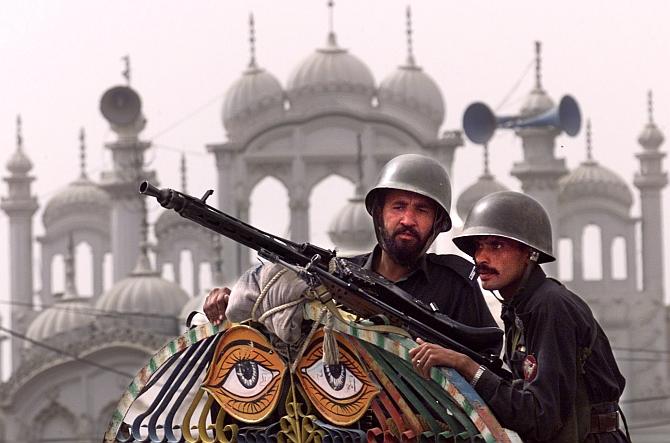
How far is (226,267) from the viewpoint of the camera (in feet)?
277

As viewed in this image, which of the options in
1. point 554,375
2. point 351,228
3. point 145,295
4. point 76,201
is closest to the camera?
point 554,375

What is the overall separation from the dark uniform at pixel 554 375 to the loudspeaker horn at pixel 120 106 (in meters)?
70.7

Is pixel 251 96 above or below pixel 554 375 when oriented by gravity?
above

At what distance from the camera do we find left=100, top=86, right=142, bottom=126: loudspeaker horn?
80625 millimetres

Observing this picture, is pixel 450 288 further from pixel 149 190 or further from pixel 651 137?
pixel 651 137

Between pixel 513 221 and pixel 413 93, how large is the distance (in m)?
76.0

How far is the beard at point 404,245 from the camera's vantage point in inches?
415

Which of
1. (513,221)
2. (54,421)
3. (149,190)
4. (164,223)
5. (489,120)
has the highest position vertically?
(489,120)

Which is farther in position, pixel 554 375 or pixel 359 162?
pixel 359 162

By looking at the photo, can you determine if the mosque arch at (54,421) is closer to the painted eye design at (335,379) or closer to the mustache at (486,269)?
the painted eye design at (335,379)

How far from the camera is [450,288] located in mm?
10742

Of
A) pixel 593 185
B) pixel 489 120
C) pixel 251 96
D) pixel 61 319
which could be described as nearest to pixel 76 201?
pixel 251 96

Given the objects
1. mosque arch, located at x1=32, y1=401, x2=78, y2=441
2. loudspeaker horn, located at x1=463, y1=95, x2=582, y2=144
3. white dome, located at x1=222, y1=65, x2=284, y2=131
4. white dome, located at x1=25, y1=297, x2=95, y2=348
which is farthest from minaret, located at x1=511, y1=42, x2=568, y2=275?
mosque arch, located at x1=32, y1=401, x2=78, y2=441

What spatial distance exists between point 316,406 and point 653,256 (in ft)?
260
